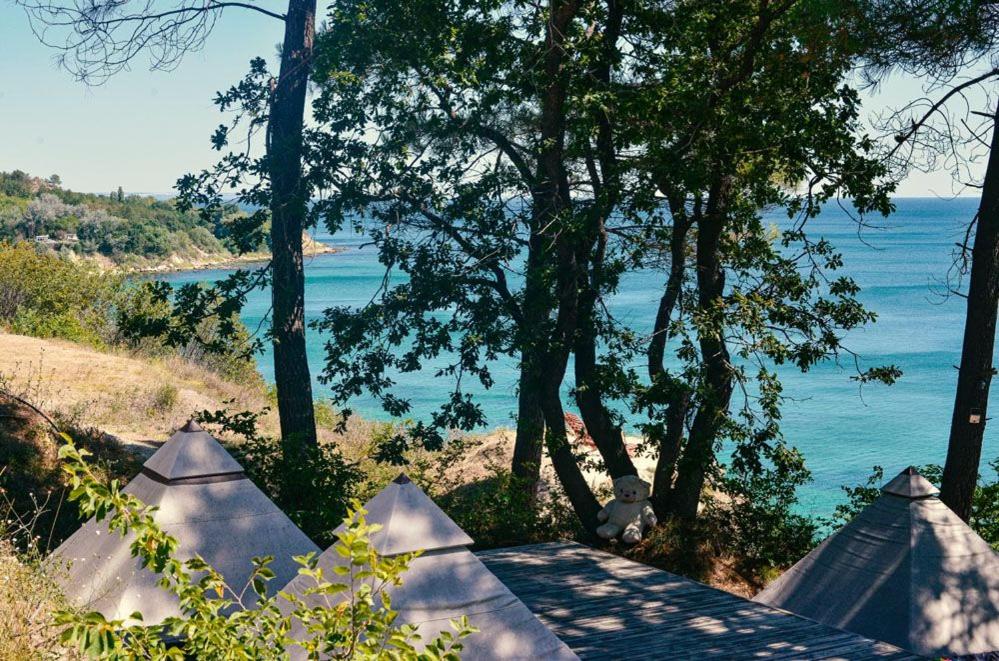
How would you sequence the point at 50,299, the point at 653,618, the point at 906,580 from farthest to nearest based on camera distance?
the point at 50,299 → the point at 653,618 → the point at 906,580

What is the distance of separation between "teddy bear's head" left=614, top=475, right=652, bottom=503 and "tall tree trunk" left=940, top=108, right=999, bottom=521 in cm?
291

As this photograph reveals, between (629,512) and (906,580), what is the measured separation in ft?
12.9

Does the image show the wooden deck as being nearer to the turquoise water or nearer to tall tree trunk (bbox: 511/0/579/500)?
tall tree trunk (bbox: 511/0/579/500)

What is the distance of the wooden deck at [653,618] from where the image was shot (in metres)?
6.51

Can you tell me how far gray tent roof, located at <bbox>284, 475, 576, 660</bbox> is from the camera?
4.90 m

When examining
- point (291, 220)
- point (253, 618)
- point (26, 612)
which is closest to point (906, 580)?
point (253, 618)

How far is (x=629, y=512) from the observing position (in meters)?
10.6

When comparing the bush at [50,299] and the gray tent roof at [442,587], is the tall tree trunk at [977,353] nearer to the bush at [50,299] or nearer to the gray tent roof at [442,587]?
the gray tent roof at [442,587]

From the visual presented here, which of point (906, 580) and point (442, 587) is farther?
point (906, 580)

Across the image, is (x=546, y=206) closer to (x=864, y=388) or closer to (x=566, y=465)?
(x=566, y=465)

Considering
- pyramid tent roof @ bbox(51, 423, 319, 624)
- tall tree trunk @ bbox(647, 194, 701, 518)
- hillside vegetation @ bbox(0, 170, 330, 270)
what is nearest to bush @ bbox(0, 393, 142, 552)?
pyramid tent roof @ bbox(51, 423, 319, 624)

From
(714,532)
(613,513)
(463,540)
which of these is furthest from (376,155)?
(463,540)

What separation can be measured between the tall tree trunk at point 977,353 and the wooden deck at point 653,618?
3457 millimetres

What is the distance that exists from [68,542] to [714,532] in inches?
263
